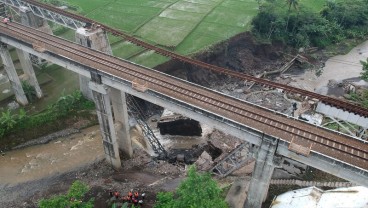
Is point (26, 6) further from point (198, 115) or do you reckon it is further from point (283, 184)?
point (283, 184)

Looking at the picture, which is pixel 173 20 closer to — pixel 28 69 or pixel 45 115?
pixel 28 69

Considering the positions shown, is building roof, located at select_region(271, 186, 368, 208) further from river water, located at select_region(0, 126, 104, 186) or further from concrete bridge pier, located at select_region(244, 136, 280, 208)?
river water, located at select_region(0, 126, 104, 186)

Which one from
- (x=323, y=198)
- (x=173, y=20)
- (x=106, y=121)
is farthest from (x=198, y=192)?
(x=173, y=20)

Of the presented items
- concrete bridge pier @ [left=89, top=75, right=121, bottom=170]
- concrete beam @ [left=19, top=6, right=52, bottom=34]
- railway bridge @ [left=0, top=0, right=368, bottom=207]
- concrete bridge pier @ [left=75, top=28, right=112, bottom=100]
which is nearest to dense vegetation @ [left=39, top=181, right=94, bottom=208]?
concrete bridge pier @ [left=89, top=75, right=121, bottom=170]

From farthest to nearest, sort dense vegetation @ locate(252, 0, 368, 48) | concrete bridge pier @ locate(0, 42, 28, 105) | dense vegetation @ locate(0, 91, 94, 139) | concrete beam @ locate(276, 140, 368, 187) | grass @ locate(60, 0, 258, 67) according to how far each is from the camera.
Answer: dense vegetation @ locate(252, 0, 368, 48) < grass @ locate(60, 0, 258, 67) < concrete bridge pier @ locate(0, 42, 28, 105) < dense vegetation @ locate(0, 91, 94, 139) < concrete beam @ locate(276, 140, 368, 187)

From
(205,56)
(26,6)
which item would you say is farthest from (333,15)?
(26,6)

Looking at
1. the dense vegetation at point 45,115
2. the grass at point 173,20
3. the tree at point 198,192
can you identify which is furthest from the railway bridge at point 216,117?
the grass at point 173,20
